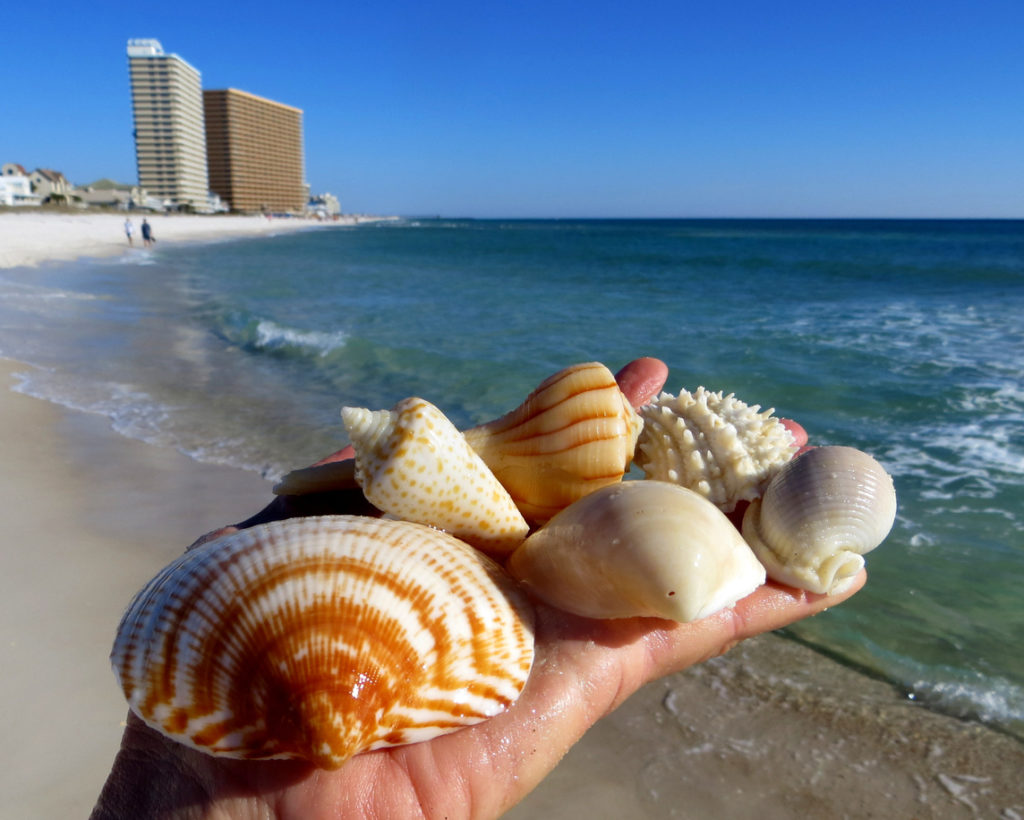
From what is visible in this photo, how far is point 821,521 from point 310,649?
1707mm

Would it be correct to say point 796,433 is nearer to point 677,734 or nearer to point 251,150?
point 677,734

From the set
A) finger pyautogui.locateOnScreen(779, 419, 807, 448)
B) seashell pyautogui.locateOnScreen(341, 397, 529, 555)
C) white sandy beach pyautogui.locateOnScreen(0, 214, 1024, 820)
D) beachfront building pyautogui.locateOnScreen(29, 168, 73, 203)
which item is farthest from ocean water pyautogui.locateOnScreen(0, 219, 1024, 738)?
beachfront building pyautogui.locateOnScreen(29, 168, 73, 203)

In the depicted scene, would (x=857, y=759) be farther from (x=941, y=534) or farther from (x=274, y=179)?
(x=274, y=179)

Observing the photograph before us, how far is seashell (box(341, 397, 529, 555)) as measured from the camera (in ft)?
7.40

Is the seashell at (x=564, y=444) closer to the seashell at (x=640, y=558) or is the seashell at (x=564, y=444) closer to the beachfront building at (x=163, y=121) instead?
the seashell at (x=640, y=558)

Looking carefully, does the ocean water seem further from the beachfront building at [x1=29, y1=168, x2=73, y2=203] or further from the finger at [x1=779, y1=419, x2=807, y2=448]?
the beachfront building at [x1=29, y1=168, x2=73, y2=203]

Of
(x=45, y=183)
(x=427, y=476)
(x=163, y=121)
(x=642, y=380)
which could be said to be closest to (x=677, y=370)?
(x=642, y=380)

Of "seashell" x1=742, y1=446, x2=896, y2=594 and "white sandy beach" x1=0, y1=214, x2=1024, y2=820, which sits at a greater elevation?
"seashell" x1=742, y1=446, x2=896, y2=594

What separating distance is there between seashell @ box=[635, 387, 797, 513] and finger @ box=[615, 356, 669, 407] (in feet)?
3.25

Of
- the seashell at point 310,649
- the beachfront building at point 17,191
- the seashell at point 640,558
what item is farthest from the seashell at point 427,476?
the beachfront building at point 17,191

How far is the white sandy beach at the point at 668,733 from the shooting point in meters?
3.25

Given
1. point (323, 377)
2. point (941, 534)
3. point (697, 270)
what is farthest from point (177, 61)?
point (941, 534)

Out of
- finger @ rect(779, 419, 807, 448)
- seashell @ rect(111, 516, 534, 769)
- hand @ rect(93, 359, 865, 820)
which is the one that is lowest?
hand @ rect(93, 359, 865, 820)

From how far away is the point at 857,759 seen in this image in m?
3.57
